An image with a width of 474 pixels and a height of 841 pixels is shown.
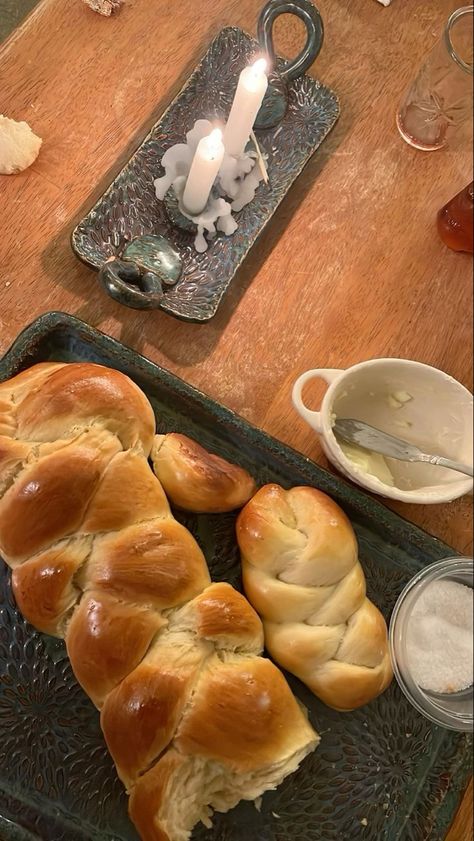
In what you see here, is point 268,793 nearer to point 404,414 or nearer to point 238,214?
point 404,414

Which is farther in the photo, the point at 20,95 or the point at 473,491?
the point at 20,95

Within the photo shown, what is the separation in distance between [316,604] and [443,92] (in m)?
0.57

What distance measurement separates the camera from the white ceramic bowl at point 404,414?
661 millimetres

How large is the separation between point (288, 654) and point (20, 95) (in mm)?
671

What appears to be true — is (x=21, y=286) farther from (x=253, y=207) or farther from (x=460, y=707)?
(x=460, y=707)

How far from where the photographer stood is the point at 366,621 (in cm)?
66

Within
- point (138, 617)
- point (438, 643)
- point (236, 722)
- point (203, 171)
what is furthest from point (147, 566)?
point (203, 171)

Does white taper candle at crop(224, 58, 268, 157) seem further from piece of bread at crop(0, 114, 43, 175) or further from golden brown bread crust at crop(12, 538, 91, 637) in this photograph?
golden brown bread crust at crop(12, 538, 91, 637)

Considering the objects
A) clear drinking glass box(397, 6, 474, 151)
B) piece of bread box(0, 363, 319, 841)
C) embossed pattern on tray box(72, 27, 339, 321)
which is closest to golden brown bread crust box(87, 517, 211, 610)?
piece of bread box(0, 363, 319, 841)

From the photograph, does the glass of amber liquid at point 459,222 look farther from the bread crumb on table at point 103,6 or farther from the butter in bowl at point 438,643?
the bread crumb on table at point 103,6

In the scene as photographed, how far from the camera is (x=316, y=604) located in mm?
659

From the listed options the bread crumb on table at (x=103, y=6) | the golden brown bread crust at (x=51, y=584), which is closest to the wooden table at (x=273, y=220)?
the bread crumb on table at (x=103, y=6)

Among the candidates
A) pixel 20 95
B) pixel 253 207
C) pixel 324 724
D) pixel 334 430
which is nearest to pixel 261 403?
pixel 334 430

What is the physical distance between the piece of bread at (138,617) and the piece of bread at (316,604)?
0.02 metres
